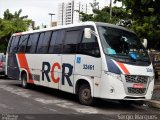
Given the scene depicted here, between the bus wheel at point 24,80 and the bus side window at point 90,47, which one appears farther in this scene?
the bus wheel at point 24,80

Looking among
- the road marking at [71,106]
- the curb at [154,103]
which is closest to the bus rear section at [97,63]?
the road marking at [71,106]

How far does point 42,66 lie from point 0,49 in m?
23.7

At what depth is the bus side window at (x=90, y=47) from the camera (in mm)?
12297

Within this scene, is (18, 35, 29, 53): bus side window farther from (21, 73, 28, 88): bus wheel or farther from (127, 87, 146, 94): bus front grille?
(127, 87, 146, 94): bus front grille

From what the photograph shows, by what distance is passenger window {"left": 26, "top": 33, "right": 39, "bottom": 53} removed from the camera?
16953 millimetres

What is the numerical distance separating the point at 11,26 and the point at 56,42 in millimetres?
23118

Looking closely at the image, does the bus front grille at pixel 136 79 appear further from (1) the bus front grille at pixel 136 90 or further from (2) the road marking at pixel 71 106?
(2) the road marking at pixel 71 106

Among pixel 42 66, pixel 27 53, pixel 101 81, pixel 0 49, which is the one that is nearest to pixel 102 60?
pixel 101 81

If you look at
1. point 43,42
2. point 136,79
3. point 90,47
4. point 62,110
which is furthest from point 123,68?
point 43,42

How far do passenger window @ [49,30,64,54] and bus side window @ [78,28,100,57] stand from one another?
163cm

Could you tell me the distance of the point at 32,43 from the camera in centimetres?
1723

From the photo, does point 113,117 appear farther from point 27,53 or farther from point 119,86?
point 27,53

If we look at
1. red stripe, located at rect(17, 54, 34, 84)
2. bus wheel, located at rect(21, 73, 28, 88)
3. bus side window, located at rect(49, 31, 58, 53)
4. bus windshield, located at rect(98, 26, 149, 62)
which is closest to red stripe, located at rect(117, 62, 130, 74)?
bus windshield, located at rect(98, 26, 149, 62)

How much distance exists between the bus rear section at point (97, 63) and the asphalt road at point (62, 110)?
47cm
